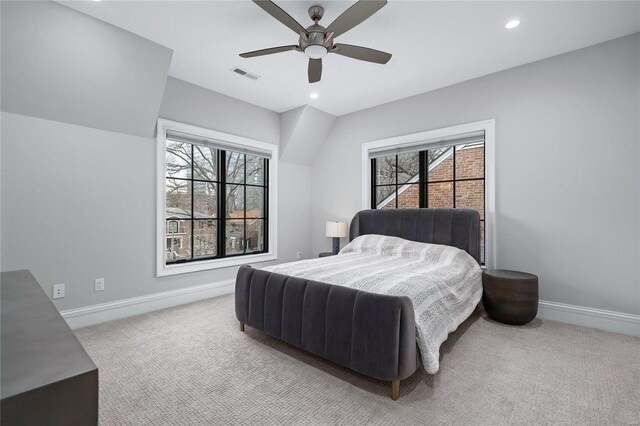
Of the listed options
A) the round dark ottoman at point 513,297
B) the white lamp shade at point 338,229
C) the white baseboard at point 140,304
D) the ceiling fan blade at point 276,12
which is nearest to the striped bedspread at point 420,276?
the round dark ottoman at point 513,297

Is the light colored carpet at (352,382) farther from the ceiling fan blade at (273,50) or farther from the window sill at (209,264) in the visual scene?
the ceiling fan blade at (273,50)

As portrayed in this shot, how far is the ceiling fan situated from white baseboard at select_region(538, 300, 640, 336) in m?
2.89

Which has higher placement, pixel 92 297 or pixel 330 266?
pixel 330 266

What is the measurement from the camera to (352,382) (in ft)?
6.46

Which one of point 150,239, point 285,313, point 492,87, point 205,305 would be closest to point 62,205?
point 150,239

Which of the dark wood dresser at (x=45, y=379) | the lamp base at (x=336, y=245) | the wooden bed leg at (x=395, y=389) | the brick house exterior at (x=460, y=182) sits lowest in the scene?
the wooden bed leg at (x=395, y=389)

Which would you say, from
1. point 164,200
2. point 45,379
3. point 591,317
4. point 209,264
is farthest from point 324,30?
point 591,317

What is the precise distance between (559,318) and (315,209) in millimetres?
3414

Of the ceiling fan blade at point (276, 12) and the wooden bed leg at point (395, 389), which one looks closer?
the wooden bed leg at point (395, 389)

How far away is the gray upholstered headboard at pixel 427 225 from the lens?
337 centimetres

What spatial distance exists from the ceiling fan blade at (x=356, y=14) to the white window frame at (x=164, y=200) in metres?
2.21

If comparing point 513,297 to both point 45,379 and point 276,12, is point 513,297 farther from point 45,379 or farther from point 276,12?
point 45,379

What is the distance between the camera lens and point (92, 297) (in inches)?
117

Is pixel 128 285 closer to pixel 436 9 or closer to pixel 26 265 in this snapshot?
pixel 26 265
